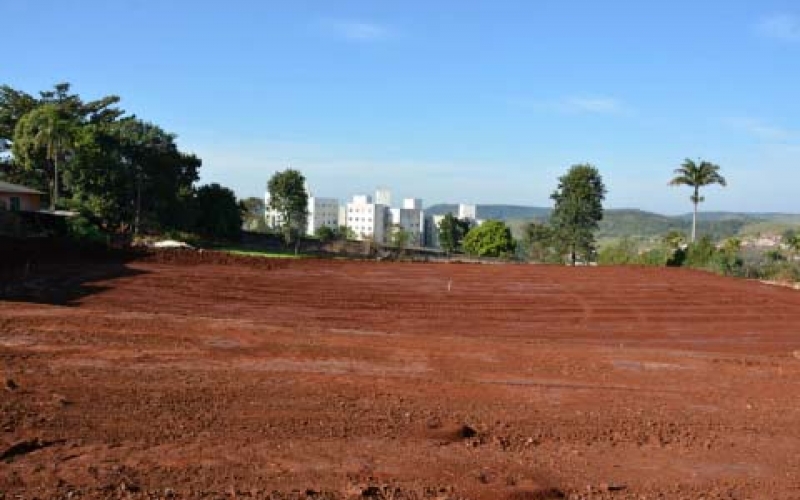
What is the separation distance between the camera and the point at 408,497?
5652 millimetres

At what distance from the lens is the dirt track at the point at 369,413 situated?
600 centimetres

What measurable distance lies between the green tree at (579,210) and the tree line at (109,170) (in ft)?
90.3

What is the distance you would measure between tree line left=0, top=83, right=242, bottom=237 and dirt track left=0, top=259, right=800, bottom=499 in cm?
2791

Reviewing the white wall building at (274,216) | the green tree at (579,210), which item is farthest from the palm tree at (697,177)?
the white wall building at (274,216)

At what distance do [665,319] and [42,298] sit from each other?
17.3 metres

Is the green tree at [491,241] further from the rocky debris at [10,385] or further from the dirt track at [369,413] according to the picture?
the rocky debris at [10,385]

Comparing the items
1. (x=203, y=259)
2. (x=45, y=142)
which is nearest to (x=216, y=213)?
(x=45, y=142)

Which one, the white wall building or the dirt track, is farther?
the white wall building

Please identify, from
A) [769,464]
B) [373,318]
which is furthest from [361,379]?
[373,318]

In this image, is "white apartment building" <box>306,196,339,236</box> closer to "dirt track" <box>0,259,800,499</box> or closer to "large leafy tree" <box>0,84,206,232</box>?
"large leafy tree" <box>0,84,206,232</box>

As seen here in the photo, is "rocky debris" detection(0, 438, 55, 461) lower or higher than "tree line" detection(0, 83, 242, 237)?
lower

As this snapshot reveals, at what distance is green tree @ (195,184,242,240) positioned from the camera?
51906mm

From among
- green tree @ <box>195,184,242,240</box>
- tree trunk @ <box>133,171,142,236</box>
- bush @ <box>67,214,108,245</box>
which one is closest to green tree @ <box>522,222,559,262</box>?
green tree @ <box>195,184,242,240</box>

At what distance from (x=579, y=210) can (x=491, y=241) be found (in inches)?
502
